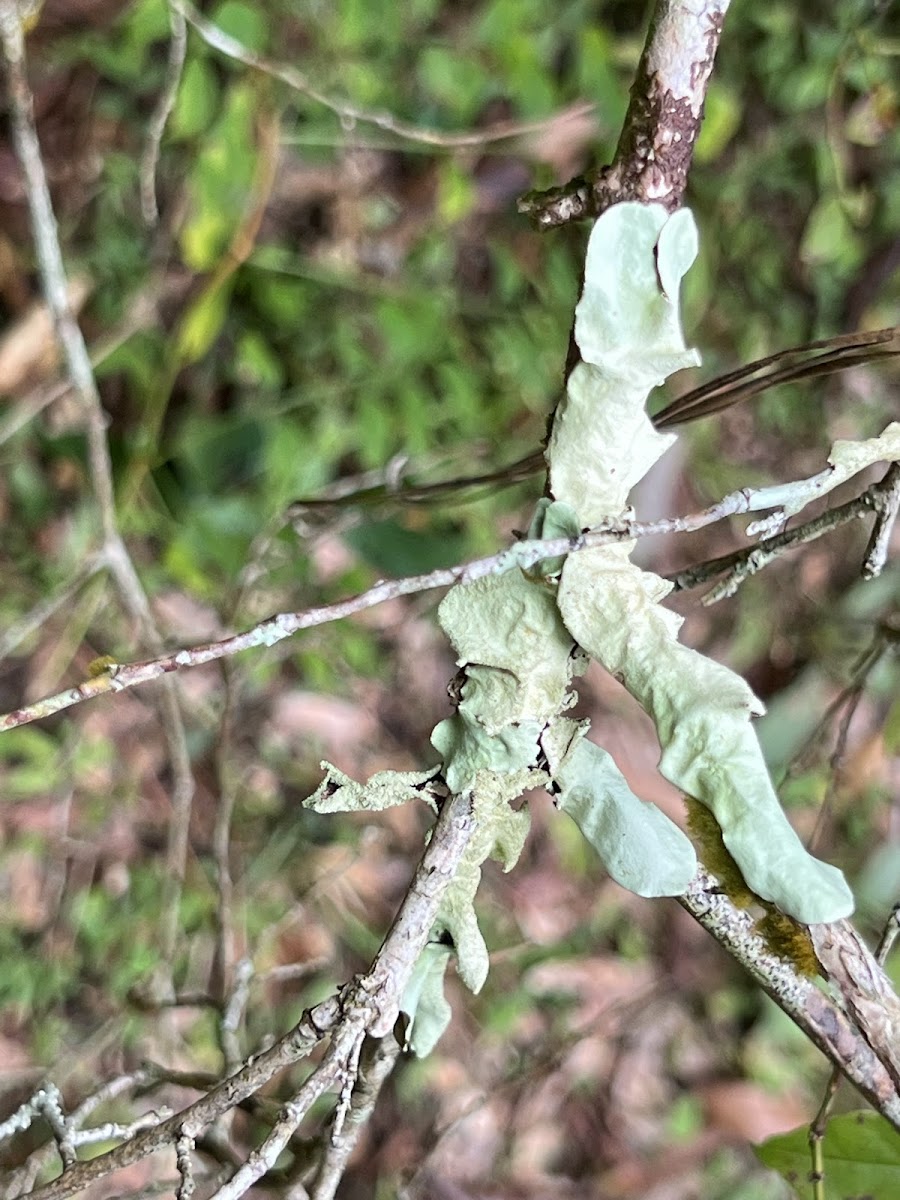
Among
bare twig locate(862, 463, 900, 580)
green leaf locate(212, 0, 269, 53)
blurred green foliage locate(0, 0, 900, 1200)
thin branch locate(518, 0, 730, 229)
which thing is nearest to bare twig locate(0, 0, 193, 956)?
blurred green foliage locate(0, 0, 900, 1200)

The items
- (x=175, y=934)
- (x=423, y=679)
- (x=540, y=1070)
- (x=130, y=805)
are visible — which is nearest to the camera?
(x=540, y=1070)

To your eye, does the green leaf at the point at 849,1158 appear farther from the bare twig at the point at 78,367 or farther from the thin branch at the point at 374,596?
the bare twig at the point at 78,367

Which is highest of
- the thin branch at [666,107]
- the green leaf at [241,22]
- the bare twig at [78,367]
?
the green leaf at [241,22]

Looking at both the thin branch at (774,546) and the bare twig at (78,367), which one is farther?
the bare twig at (78,367)

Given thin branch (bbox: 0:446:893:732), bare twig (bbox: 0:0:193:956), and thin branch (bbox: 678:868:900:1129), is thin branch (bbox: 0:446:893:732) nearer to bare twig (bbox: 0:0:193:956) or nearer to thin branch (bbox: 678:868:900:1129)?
thin branch (bbox: 678:868:900:1129)

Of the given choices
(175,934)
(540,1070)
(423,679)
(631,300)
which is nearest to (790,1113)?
(540,1070)

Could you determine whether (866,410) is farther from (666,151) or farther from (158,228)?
(666,151)

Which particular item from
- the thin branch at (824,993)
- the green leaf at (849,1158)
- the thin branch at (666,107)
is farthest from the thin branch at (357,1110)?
the thin branch at (666,107)
